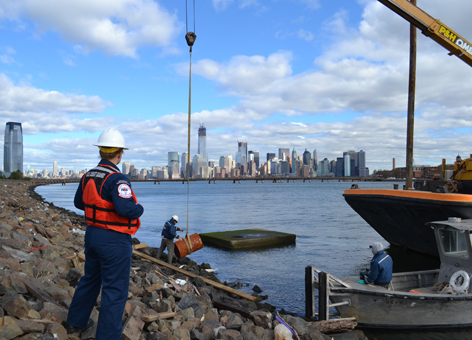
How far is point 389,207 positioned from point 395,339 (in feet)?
24.1

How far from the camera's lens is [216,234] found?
63.6 feet

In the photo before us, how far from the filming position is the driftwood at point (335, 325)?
729 cm

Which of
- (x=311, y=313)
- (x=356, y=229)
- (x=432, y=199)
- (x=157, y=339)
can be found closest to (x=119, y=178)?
(x=157, y=339)

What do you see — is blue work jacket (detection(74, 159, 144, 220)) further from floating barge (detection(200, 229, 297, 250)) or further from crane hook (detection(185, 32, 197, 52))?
floating barge (detection(200, 229, 297, 250))

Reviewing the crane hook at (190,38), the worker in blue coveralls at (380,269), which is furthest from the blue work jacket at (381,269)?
the crane hook at (190,38)

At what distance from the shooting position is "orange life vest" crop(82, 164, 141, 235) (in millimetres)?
3742

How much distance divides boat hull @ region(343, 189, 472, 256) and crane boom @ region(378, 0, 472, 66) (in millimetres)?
5007

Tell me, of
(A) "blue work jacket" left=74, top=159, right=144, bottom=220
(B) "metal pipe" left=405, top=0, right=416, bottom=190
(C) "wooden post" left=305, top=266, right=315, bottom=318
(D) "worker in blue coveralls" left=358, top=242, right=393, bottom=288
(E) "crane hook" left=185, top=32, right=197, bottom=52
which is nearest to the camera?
(A) "blue work jacket" left=74, top=159, right=144, bottom=220

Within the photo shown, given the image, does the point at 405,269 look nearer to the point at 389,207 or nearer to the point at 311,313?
the point at 389,207

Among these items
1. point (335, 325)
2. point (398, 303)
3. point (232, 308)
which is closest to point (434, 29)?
point (398, 303)

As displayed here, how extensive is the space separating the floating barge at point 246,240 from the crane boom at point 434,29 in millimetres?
11147

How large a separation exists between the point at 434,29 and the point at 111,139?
12063mm

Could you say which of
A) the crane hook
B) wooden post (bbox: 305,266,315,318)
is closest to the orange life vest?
the crane hook

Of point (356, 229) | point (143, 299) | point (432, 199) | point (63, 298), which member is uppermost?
point (432, 199)
